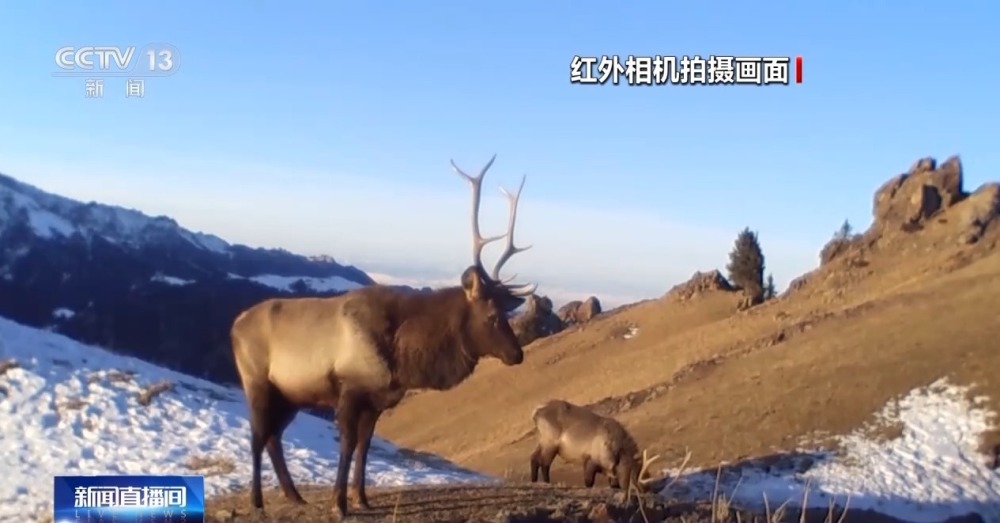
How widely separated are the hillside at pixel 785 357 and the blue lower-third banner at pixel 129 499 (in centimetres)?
1447

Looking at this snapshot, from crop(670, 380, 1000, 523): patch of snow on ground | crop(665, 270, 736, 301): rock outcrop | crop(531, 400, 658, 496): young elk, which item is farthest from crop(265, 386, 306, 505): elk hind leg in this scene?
crop(665, 270, 736, 301): rock outcrop

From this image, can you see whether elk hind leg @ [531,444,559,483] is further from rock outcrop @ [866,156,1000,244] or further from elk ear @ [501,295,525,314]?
rock outcrop @ [866,156,1000,244]

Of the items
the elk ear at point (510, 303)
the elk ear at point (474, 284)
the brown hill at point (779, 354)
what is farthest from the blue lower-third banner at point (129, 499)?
the brown hill at point (779, 354)

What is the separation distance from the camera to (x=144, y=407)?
19453 millimetres

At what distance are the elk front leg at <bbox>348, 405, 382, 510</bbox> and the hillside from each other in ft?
38.3

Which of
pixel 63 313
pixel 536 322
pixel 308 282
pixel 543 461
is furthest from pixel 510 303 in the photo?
pixel 308 282

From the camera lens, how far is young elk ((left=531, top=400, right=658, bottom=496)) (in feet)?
58.6

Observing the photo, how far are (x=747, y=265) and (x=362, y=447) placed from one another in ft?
160

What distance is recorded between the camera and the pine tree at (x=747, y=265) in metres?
55.0

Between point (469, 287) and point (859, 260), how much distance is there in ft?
141

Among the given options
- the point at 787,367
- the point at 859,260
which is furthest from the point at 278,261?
the point at 787,367

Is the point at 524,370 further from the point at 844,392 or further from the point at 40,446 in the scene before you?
the point at 40,446

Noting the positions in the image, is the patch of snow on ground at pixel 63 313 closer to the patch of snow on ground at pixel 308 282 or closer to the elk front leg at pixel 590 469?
the patch of snow on ground at pixel 308 282

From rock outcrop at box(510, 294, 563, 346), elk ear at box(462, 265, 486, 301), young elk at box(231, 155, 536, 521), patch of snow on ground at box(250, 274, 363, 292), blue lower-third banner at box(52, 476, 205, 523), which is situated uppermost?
patch of snow on ground at box(250, 274, 363, 292)
